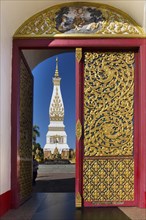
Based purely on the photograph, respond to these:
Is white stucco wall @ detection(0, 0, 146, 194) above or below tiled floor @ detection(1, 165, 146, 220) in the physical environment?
above

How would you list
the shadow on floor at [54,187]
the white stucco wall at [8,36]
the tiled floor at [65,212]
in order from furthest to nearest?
the shadow on floor at [54,187], the white stucco wall at [8,36], the tiled floor at [65,212]

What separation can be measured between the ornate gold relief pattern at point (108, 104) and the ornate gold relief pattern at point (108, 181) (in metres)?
0.12

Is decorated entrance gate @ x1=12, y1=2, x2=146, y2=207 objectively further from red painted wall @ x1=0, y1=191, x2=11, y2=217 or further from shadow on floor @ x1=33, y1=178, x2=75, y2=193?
shadow on floor @ x1=33, y1=178, x2=75, y2=193

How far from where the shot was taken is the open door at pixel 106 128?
4.38m

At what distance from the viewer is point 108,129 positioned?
4430 millimetres

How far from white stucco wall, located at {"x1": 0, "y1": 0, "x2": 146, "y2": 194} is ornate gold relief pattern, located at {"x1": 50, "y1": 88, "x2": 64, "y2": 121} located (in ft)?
42.9

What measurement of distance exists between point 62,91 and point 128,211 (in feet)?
43.8

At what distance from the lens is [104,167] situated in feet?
14.4

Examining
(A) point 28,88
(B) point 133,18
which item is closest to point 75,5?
(B) point 133,18

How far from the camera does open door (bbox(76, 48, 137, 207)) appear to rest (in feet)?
14.4

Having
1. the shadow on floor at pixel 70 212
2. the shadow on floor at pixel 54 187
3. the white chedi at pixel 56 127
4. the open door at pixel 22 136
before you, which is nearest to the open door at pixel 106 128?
the shadow on floor at pixel 70 212

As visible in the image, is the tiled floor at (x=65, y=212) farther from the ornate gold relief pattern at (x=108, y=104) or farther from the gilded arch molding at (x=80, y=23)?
the gilded arch molding at (x=80, y=23)

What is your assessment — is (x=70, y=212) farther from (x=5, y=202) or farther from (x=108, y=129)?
(x=108, y=129)

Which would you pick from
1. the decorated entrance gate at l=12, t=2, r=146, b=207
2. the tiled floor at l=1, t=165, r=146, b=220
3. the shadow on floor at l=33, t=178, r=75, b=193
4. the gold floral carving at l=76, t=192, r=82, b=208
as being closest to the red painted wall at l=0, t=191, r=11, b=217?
the tiled floor at l=1, t=165, r=146, b=220
